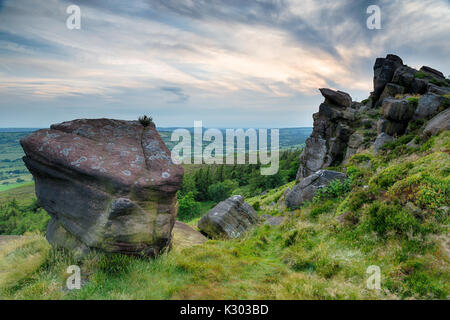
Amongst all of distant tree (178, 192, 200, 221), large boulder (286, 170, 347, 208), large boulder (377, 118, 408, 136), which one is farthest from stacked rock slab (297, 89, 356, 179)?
distant tree (178, 192, 200, 221)

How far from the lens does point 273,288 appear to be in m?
6.65

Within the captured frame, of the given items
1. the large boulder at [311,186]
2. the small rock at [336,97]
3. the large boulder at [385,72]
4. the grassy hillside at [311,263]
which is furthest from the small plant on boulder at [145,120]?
the large boulder at [385,72]

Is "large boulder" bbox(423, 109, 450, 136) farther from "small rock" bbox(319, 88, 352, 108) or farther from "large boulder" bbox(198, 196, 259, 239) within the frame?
"small rock" bbox(319, 88, 352, 108)

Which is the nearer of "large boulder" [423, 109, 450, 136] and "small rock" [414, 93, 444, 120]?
"large boulder" [423, 109, 450, 136]

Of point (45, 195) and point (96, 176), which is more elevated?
point (96, 176)

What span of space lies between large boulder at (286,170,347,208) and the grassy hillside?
242 inches

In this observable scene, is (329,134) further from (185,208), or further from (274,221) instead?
(185,208)

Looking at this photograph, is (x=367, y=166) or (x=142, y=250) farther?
(x=367, y=166)

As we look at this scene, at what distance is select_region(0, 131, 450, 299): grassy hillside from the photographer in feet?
21.1

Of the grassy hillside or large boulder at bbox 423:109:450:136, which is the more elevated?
large boulder at bbox 423:109:450:136
